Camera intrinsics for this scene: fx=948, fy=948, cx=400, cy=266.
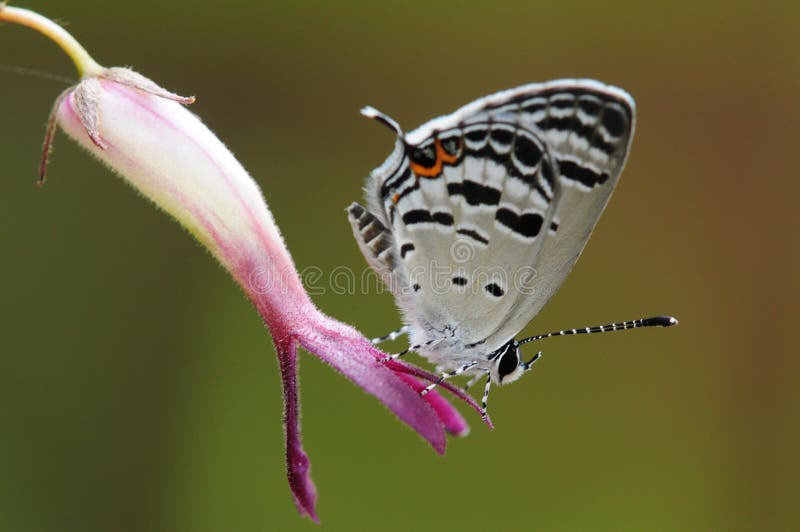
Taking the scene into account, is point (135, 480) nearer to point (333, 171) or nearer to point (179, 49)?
point (333, 171)

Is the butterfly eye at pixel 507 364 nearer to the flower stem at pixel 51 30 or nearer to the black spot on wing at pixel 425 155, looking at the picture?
the black spot on wing at pixel 425 155

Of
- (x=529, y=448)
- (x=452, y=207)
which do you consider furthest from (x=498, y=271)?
(x=529, y=448)

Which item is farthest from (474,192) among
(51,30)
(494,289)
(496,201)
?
(51,30)

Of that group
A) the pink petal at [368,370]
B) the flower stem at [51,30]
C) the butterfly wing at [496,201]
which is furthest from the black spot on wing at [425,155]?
the flower stem at [51,30]

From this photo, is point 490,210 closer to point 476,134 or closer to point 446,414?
point 476,134

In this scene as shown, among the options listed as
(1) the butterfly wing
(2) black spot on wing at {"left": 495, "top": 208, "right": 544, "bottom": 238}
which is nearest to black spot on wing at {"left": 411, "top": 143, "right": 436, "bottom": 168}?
(1) the butterfly wing

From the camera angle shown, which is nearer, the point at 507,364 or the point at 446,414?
the point at 446,414
